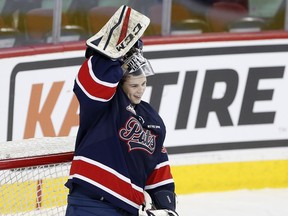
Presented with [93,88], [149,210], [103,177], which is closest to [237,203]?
[149,210]

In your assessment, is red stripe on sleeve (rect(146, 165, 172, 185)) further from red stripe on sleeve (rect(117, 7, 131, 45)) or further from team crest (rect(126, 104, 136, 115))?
red stripe on sleeve (rect(117, 7, 131, 45))

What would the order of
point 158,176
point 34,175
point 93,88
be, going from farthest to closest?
point 34,175
point 158,176
point 93,88

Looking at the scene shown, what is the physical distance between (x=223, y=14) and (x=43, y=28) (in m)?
1.17

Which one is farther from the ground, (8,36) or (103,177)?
(103,177)

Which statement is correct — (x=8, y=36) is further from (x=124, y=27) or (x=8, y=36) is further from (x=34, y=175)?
(x=124, y=27)

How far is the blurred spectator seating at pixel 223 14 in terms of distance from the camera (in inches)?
243

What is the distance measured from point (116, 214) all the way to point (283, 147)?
10.7ft

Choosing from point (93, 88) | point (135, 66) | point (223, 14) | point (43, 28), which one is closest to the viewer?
point (93, 88)

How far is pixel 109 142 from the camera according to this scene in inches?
120

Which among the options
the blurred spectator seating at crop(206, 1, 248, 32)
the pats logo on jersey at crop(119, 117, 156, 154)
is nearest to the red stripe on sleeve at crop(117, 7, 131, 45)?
the pats logo on jersey at crop(119, 117, 156, 154)

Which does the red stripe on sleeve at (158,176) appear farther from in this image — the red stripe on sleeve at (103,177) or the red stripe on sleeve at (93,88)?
the red stripe on sleeve at (93,88)

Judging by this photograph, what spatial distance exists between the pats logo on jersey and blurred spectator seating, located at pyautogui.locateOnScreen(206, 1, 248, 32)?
3104 millimetres

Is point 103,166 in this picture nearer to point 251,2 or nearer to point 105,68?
point 105,68

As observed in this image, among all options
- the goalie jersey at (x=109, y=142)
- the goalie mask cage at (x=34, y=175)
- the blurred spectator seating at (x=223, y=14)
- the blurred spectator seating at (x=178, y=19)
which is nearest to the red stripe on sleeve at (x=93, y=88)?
the goalie jersey at (x=109, y=142)
